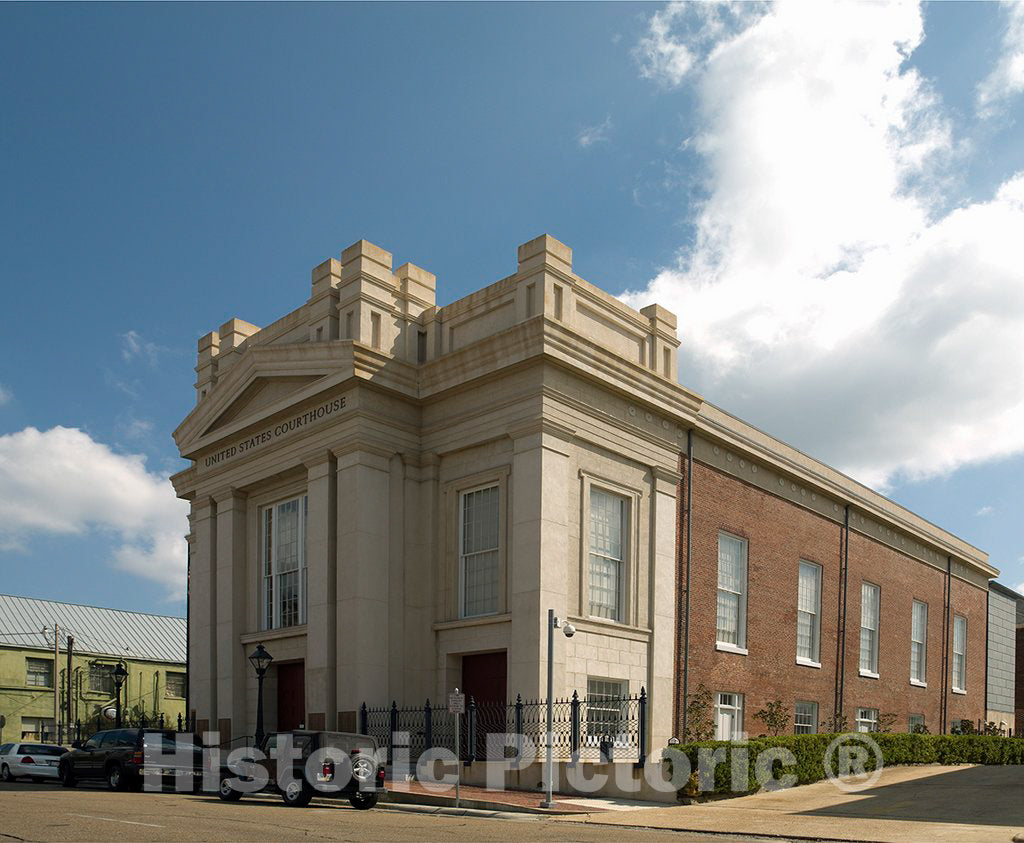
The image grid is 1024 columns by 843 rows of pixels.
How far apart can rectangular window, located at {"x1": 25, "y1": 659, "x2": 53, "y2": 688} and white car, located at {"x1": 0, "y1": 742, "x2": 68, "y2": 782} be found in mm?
37277

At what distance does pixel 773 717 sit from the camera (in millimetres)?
33188

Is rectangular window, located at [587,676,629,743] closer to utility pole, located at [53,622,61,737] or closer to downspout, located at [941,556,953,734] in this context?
downspout, located at [941,556,953,734]

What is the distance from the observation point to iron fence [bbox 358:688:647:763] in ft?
83.4

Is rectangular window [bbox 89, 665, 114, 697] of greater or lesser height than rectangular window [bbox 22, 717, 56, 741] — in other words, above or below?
above

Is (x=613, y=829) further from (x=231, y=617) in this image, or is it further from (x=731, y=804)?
(x=231, y=617)

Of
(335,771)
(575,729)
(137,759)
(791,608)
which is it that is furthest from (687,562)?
(137,759)

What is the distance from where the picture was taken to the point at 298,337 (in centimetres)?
3316

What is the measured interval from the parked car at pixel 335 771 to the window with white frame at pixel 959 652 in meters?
35.6

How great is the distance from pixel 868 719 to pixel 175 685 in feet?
170

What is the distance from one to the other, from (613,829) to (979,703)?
1554 inches

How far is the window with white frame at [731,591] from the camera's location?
3306 centimetres

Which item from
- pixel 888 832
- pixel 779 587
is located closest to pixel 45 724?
pixel 779 587

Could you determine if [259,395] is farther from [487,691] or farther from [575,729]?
[575,729]

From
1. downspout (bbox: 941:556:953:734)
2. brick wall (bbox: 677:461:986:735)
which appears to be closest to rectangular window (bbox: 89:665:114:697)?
brick wall (bbox: 677:461:986:735)
